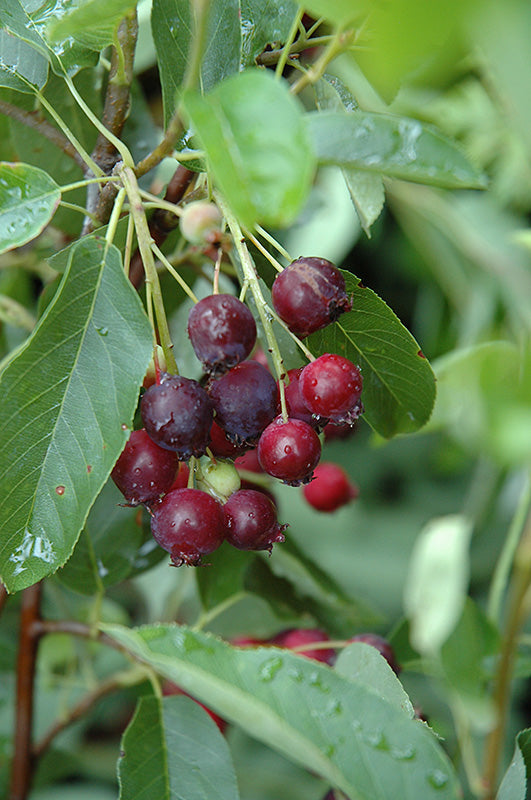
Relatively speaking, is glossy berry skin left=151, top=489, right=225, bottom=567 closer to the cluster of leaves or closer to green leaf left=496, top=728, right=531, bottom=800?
the cluster of leaves

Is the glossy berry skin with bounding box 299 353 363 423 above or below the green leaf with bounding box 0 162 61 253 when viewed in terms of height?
below

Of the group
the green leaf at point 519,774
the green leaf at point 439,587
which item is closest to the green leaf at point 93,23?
the green leaf at point 439,587

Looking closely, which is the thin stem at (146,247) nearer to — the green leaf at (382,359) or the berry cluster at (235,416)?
the berry cluster at (235,416)

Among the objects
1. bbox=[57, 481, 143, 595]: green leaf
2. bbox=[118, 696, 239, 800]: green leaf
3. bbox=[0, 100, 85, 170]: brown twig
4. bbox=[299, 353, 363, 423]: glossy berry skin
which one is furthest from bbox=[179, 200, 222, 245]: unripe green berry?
bbox=[118, 696, 239, 800]: green leaf

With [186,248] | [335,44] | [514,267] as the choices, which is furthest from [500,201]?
[335,44]

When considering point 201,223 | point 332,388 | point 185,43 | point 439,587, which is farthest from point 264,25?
point 439,587

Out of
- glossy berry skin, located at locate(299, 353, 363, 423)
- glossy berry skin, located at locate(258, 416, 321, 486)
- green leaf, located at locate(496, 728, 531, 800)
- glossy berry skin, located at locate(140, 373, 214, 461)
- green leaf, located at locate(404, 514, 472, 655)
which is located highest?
glossy berry skin, located at locate(140, 373, 214, 461)
